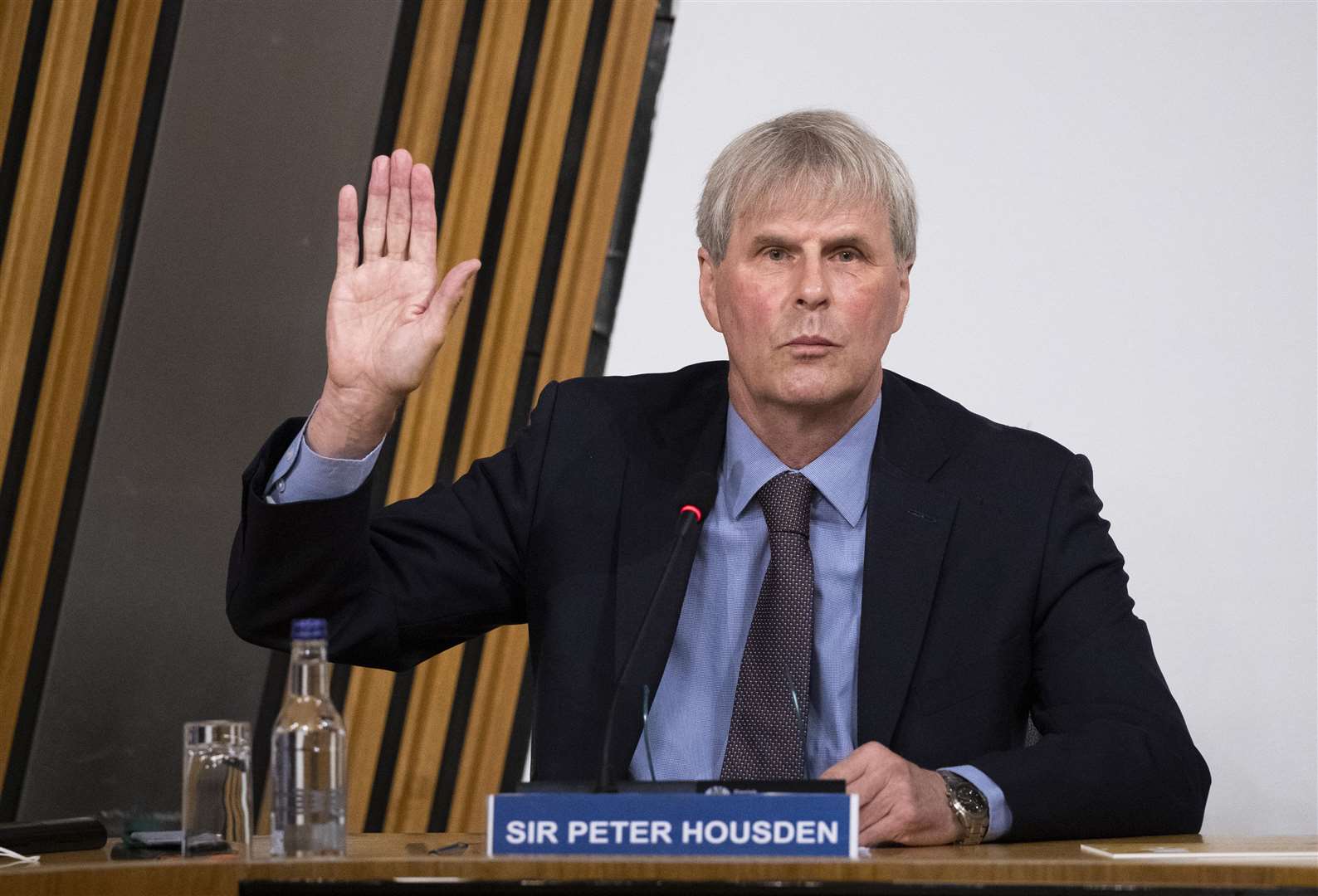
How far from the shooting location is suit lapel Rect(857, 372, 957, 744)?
1745 mm

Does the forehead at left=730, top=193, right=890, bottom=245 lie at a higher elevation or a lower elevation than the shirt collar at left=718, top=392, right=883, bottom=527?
higher

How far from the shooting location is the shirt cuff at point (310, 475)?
1608 millimetres

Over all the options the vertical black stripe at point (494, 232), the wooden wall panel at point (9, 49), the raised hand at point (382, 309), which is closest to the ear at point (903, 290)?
the raised hand at point (382, 309)

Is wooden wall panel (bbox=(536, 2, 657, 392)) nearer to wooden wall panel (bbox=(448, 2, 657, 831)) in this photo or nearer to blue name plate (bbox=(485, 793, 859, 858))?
wooden wall panel (bbox=(448, 2, 657, 831))

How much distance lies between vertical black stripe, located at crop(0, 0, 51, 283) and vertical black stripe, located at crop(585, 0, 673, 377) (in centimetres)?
118

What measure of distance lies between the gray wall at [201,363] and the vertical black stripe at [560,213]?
15.5 inches

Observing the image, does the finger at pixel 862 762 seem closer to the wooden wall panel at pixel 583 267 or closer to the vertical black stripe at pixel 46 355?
the wooden wall panel at pixel 583 267

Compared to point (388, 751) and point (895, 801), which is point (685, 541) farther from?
point (388, 751)

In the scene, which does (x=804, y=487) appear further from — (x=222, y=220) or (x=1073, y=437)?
(x=222, y=220)

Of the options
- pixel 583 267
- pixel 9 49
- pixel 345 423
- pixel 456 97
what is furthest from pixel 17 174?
pixel 345 423

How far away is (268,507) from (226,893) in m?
0.55

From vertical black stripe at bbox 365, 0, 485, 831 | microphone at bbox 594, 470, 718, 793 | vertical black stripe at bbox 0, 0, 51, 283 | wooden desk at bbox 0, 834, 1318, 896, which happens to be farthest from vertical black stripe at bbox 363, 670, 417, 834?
wooden desk at bbox 0, 834, 1318, 896

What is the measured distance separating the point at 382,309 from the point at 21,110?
1.64 m

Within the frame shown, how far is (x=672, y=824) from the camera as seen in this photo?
1.09m
